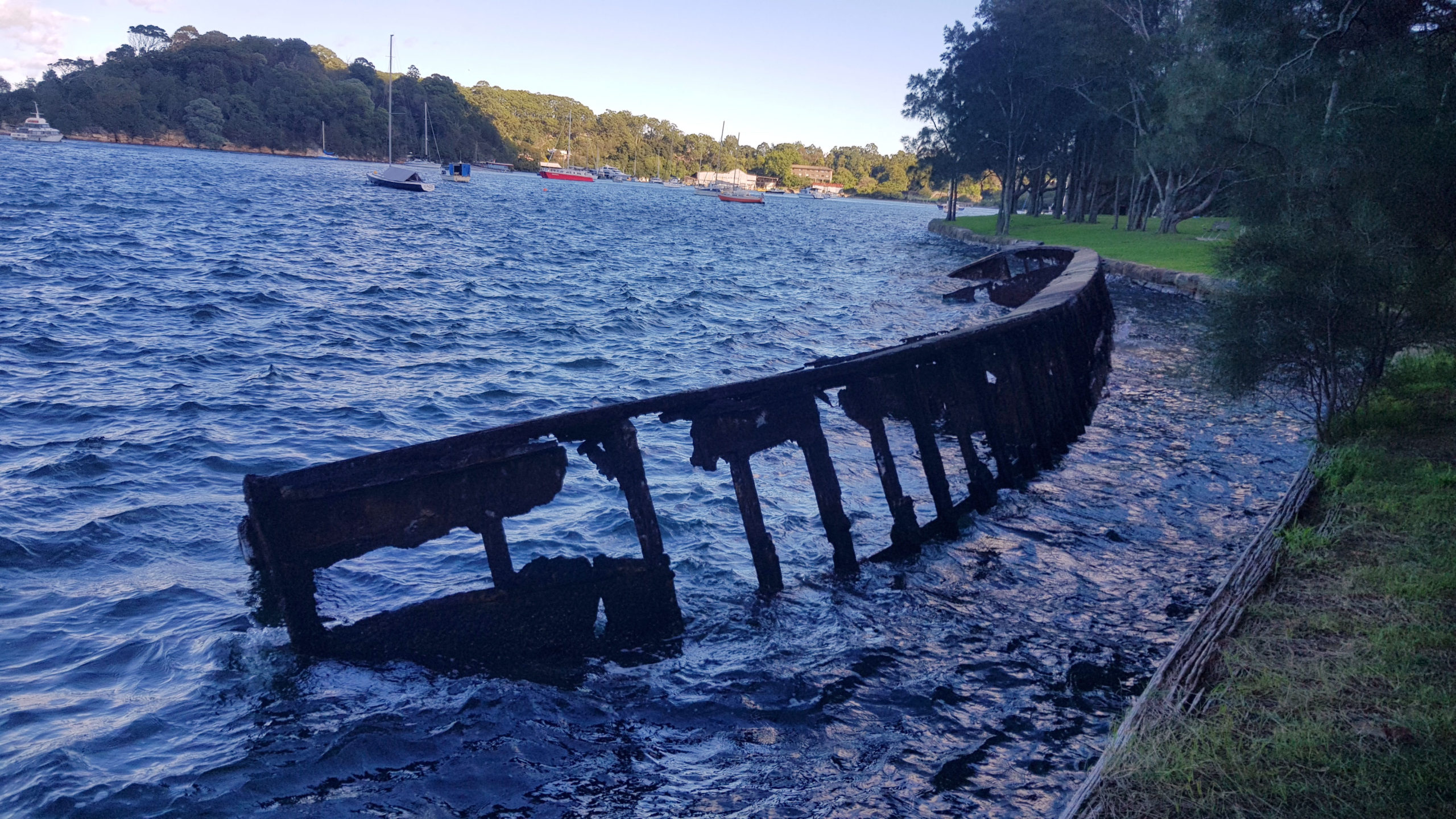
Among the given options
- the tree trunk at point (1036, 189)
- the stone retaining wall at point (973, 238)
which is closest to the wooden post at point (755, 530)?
the stone retaining wall at point (973, 238)

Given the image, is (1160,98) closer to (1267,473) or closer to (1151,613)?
(1267,473)

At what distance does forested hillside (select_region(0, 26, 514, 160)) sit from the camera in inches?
5591

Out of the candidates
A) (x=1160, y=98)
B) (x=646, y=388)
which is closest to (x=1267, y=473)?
(x=646, y=388)

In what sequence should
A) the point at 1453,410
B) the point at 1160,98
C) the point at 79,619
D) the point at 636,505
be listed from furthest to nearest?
the point at 1160,98 → the point at 1453,410 → the point at 79,619 → the point at 636,505

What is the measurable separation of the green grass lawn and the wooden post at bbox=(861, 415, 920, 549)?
2089cm

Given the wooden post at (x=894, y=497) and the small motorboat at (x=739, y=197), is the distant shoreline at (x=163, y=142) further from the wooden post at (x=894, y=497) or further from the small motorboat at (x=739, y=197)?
the wooden post at (x=894, y=497)

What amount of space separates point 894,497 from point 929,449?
2.65 ft

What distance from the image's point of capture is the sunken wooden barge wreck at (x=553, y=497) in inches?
238

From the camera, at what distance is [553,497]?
22.7 ft

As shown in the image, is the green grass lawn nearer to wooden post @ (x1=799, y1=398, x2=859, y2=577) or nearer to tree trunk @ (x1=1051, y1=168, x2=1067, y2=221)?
tree trunk @ (x1=1051, y1=168, x2=1067, y2=221)

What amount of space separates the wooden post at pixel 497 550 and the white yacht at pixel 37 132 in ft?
543

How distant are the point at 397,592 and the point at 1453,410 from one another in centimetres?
1341

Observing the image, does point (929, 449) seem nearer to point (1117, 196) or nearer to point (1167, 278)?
point (1167, 278)

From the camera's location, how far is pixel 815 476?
8547 mm
